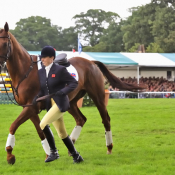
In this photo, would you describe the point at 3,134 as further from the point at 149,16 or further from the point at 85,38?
the point at 85,38

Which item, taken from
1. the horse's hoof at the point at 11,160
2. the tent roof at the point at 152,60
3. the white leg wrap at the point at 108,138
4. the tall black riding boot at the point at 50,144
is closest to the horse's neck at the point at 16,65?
the tall black riding boot at the point at 50,144

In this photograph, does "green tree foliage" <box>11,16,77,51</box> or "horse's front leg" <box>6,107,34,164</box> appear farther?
"green tree foliage" <box>11,16,77,51</box>

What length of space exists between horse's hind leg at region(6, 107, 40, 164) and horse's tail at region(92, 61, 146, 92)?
105 inches

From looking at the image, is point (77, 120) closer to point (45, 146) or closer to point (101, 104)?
point (101, 104)

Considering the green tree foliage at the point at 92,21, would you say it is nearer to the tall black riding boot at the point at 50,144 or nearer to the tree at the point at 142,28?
the tree at the point at 142,28

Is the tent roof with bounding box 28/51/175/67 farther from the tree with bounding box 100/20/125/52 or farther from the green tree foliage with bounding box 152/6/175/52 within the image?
the tree with bounding box 100/20/125/52

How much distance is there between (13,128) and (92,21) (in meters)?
81.7

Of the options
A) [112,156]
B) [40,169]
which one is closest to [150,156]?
[112,156]

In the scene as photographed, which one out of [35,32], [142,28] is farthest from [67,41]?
[142,28]

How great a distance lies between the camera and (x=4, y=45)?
6.06 meters

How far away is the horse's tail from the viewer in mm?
8172

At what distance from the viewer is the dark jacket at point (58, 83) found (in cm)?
573

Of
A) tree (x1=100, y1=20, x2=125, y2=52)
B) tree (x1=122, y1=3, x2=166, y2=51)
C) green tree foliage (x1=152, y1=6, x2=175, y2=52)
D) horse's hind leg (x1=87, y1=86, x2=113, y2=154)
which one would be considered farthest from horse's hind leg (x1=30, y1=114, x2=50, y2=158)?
tree (x1=100, y1=20, x2=125, y2=52)

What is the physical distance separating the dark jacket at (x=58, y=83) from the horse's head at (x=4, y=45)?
620mm
